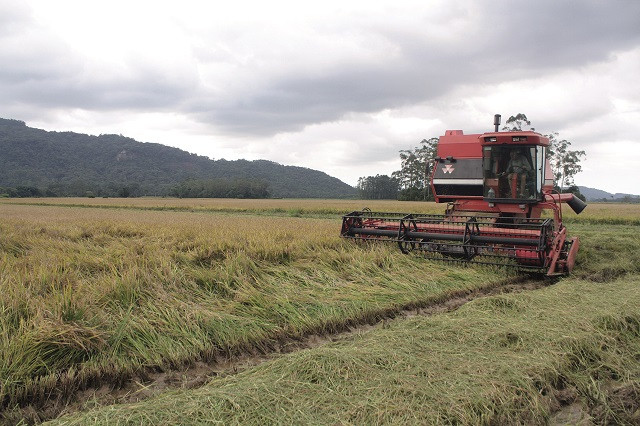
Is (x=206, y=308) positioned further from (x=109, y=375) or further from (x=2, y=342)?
(x=2, y=342)

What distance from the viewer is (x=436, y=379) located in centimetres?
340

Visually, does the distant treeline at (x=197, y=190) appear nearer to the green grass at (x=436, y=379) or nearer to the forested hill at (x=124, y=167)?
the forested hill at (x=124, y=167)

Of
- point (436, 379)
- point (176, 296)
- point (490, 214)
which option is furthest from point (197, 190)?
point (436, 379)

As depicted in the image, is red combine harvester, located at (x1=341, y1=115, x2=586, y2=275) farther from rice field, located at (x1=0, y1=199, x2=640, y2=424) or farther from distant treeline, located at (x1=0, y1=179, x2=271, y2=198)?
distant treeline, located at (x1=0, y1=179, x2=271, y2=198)

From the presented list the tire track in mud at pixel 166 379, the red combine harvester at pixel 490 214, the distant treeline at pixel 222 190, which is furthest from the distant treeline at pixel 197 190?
the tire track in mud at pixel 166 379

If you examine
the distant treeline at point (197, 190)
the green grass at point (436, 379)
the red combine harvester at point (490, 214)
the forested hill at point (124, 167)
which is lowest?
the green grass at point (436, 379)

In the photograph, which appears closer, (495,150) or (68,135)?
(495,150)

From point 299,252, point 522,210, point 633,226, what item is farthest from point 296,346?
point 633,226

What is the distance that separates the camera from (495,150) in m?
10.5

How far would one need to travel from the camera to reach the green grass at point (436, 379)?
2.98 meters

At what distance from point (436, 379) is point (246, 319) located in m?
2.31

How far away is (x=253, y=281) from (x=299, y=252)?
163cm

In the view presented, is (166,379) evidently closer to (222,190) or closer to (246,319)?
(246,319)

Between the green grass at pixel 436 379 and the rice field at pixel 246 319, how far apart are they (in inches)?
0.7
